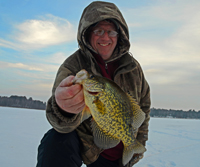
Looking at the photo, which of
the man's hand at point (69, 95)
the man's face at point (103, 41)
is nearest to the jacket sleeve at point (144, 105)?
the man's face at point (103, 41)

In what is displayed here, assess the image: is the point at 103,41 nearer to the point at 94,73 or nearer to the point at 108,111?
the point at 94,73

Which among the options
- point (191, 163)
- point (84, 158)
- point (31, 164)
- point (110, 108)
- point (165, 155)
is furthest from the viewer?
point (165, 155)

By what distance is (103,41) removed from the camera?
3225 millimetres

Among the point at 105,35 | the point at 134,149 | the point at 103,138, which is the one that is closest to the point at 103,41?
the point at 105,35

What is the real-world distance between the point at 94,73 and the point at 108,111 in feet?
3.44

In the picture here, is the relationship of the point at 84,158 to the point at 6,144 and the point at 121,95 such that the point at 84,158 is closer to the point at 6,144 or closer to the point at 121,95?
the point at 121,95

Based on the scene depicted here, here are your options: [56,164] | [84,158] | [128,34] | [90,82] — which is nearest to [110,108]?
[90,82]

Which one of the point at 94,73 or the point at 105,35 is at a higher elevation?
the point at 105,35

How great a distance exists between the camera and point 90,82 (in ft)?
6.69

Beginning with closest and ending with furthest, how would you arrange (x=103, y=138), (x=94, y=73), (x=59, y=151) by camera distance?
1. (x=103, y=138)
2. (x=59, y=151)
3. (x=94, y=73)

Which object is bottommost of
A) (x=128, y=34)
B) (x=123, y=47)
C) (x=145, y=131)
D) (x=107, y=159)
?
(x=107, y=159)

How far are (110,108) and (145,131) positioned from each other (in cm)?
179

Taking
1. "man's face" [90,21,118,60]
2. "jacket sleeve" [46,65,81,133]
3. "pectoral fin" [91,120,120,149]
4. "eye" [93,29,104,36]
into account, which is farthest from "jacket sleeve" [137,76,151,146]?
"jacket sleeve" [46,65,81,133]

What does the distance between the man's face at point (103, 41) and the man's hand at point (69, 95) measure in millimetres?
1453
